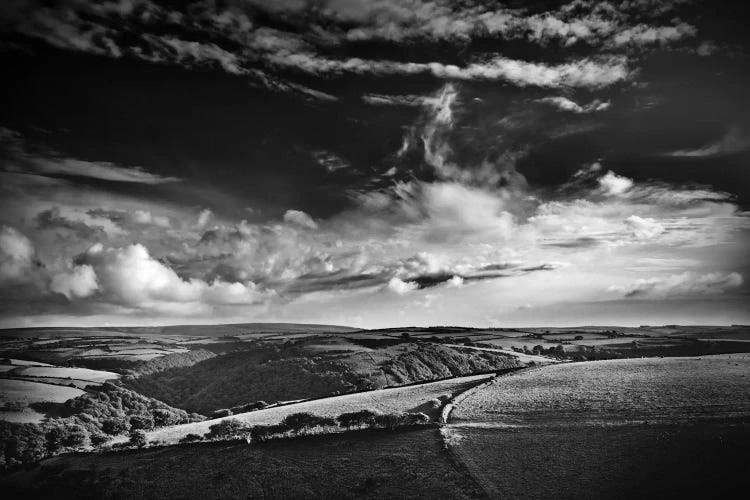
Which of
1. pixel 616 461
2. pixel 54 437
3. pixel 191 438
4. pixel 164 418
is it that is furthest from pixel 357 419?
pixel 54 437

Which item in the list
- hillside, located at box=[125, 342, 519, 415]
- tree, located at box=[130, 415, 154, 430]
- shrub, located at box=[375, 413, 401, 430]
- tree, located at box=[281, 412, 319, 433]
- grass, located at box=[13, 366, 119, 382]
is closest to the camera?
shrub, located at box=[375, 413, 401, 430]

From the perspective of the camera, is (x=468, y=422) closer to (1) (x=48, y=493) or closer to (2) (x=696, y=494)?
(2) (x=696, y=494)

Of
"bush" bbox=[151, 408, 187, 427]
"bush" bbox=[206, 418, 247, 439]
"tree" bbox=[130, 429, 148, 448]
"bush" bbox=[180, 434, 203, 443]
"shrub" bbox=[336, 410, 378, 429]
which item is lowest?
"bush" bbox=[151, 408, 187, 427]

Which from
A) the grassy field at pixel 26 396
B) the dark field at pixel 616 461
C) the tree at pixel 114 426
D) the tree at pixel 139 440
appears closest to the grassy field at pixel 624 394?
the dark field at pixel 616 461

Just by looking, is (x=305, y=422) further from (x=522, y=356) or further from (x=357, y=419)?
(x=522, y=356)

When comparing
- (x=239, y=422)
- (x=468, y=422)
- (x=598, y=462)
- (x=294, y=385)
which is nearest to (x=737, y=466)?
(x=598, y=462)

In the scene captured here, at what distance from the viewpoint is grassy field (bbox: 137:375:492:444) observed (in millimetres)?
61684

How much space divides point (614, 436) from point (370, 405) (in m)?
34.1

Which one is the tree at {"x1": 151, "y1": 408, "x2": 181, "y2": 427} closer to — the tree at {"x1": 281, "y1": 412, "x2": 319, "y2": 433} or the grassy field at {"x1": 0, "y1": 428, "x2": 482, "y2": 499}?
the grassy field at {"x1": 0, "y1": 428, "x2": 482, "y2": 499}

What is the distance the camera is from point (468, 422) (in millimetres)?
50781

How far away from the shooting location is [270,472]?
1804 inches

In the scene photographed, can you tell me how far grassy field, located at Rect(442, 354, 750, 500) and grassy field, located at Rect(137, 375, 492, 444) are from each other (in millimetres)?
7299

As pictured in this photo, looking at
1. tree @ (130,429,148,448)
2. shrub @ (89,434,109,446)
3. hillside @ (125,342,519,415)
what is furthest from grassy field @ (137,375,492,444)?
hillside @ (125,342,519,415)

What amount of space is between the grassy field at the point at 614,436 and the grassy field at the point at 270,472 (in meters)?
3.65
